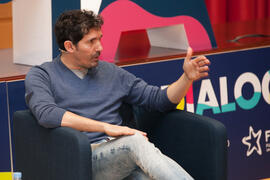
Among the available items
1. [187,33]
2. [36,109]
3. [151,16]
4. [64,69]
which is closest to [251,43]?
[187,33]

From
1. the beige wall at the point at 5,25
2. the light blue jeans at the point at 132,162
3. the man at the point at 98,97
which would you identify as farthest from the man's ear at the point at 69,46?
the beige wall at the point at 5,25

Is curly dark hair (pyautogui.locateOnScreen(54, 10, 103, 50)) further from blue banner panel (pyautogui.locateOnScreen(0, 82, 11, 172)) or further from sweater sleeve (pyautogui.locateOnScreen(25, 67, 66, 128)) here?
blue banner panel (pyautogui.locateOnScreen(0, 82, 11, 172))

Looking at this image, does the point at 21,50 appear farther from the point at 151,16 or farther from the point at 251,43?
the point at 251,43

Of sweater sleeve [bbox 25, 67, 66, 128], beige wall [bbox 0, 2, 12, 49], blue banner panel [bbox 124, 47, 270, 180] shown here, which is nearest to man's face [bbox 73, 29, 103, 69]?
sweater sleeve [bbox 25, 67, 66, 128]

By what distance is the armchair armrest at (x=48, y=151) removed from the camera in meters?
2.00

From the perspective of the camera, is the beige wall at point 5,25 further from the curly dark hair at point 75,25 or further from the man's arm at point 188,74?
the man's arm at point 188,74

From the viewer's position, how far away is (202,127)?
226 centimetres

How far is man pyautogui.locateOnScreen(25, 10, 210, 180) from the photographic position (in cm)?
212

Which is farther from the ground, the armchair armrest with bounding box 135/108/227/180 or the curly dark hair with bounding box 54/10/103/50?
the curly dark hair with bounding box 54/10/103/50

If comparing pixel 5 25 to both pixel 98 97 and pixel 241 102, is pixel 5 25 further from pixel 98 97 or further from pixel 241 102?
pixel 98 97

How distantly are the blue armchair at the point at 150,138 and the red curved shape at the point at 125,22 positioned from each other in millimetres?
424

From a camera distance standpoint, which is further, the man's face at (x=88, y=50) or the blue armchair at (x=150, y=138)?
the man's face at (x=88, y=50)

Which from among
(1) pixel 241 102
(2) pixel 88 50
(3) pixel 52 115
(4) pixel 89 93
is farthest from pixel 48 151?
(1) pixel 241 102

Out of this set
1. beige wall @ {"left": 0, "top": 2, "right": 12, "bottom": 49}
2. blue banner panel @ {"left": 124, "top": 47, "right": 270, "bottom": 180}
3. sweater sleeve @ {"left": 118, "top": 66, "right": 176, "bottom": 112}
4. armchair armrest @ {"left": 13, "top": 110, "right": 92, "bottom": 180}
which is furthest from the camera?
beige wall @ {"left": 0, "top": 2, "right": 12, "bottom": 49}
